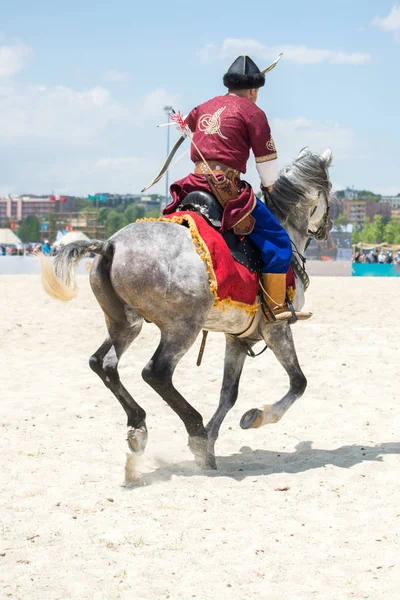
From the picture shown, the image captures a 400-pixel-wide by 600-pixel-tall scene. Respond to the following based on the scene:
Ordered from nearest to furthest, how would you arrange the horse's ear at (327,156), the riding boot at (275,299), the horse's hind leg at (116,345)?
1. the horse's hind leg at (116,345)
2. the riding boot at (275,299)
3. the horse's ear at (327,156)

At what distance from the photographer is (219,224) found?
19.6 ft

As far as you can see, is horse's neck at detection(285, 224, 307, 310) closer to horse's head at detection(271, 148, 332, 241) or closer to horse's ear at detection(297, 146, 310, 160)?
horse's head at detection(271, 148, 332, 241)

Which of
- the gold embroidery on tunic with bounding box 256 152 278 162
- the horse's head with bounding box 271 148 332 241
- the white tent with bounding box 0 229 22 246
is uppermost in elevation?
the gold embroidery on tunic with bounding box 256 152 278 162

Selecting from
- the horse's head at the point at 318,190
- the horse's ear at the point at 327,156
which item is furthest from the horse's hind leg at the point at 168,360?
the horse's ear at the point at 327,156

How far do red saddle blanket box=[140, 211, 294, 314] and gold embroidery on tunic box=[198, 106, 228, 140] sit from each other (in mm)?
660

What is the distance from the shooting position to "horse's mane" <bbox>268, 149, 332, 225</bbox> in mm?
6762

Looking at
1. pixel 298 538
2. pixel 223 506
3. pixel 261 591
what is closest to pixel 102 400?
pixel 223 506

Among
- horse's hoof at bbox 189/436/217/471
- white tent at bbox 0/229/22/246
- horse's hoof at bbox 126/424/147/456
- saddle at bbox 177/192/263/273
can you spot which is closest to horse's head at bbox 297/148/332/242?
saddle at bbox 177/192/263/273

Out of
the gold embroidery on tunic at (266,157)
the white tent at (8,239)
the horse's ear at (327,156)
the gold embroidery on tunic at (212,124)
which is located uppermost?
the gold embroidery on tunic at (212,124)

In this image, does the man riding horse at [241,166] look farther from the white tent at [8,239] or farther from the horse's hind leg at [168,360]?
the white tent at [8,239]

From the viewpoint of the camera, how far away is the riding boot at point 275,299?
20.2 ft

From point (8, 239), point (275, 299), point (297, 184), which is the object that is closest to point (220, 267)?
point (275, 299)

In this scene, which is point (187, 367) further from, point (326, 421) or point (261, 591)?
point (261, 591)

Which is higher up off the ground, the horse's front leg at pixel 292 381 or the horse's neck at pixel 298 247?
the horse's neck at pixel 298 247
